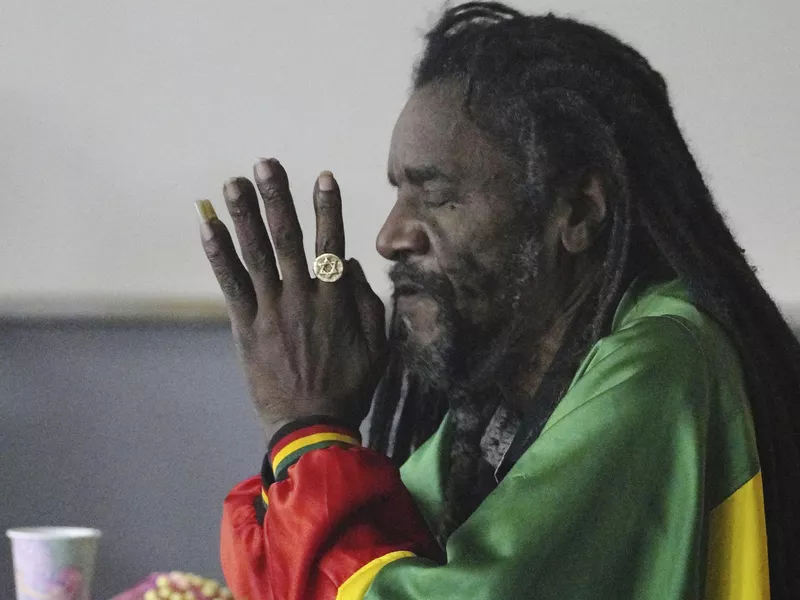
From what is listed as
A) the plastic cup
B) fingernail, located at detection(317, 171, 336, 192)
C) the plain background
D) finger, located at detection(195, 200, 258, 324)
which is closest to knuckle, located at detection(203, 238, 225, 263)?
finger, located at detection(195, 200, 258, 324)

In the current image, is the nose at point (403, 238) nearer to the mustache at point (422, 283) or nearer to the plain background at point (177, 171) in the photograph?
the mustache at point (422, 283)

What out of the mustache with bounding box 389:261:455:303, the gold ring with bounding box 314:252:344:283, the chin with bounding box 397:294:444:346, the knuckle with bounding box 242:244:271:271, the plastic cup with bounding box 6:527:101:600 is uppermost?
the knuckle with bounding box 242:244:271:271

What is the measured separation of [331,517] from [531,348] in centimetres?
28

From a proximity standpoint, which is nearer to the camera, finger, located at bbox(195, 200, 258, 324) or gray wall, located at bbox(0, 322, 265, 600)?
finger, located at bbox(195, 200, 258, 324)

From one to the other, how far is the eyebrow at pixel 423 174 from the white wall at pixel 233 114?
515 millimetres

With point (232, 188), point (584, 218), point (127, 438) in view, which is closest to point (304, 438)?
point (232, 188)

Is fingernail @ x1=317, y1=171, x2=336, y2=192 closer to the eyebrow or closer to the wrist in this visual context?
the eyebrow

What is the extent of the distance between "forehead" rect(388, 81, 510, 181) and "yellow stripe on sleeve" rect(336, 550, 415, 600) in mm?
355

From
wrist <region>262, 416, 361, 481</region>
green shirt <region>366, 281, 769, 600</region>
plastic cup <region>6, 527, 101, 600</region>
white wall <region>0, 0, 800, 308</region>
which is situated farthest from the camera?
white wall <region>0, 0, 800, 308</region>

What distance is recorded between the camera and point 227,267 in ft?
2.91

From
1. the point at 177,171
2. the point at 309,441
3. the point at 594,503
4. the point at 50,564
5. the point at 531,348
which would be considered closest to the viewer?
the point at 594,503

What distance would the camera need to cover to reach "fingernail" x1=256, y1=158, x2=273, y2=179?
2.84 ft

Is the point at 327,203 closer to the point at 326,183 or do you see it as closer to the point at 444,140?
the point at 326,183

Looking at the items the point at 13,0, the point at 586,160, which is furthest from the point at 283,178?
the point at 13,0
